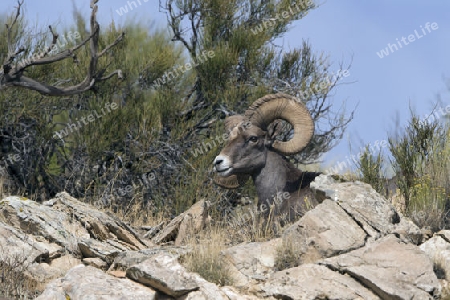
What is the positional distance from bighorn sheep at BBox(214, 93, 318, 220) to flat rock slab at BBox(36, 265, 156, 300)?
12.6ft

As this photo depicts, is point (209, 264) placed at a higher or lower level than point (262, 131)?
lower

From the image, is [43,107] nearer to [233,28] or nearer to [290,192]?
[233,28]

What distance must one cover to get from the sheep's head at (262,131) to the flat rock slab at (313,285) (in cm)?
338

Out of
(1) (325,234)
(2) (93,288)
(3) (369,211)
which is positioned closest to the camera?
(2) (93,288)

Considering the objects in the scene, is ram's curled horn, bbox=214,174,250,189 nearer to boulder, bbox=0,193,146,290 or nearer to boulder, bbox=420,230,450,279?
boulder, bbox=0,193,146,290

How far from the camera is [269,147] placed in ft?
39.1

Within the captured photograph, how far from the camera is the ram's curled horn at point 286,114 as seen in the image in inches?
464

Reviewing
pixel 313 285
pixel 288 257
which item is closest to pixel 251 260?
pixel 288 257

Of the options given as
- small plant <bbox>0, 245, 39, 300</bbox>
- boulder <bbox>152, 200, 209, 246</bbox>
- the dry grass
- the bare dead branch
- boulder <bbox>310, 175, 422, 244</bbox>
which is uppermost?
the bare dead branch

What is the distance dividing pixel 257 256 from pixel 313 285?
1016 millimetres

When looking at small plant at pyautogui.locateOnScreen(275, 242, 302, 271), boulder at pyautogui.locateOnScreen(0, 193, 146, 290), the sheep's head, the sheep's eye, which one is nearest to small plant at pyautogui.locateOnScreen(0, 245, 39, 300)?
boulder at pyautogui.locateOnScreen(0, 193, 146, 290)

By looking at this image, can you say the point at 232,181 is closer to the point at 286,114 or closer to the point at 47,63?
the point at 286,114

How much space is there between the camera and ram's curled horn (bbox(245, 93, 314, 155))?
38.6 ft

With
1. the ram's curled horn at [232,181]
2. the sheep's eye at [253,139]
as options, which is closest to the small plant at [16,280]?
the sheep's eye at [253,139]
